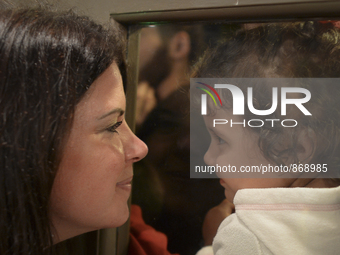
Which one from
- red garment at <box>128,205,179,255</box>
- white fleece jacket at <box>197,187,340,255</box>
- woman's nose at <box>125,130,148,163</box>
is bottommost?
red garment at <box>128,205,179,255</box>

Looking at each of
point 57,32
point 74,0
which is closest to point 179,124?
point 57,32

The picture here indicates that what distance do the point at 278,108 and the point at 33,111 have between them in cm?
Result: 54

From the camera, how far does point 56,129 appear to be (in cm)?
51

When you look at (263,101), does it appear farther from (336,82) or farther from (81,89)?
(81,89)

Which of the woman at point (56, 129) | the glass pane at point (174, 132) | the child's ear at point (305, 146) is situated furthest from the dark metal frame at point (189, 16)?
the child's ear at point (305, 146)

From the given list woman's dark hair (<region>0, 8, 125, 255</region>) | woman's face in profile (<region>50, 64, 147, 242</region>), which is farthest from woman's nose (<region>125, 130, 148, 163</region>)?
woman's dark hair (<region>0, 8, 125, 255</region>)

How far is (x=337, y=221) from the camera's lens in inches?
23.5

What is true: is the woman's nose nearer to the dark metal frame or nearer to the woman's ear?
the dark metal frame

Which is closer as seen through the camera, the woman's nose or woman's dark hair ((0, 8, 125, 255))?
woman's dark hair ((0, 8, 125, 255))

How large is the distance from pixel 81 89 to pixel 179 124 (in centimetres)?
28

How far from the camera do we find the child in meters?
0.60

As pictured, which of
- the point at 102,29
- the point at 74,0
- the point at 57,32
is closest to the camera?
the point at 57,32

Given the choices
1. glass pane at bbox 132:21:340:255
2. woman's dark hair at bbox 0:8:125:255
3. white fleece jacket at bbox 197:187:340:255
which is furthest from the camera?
glass pane at bbox 132:21:340:255

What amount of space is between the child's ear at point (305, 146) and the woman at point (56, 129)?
1.40 feet
